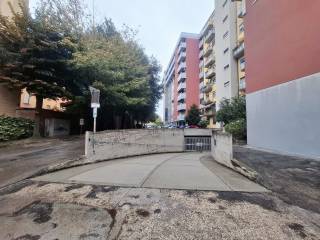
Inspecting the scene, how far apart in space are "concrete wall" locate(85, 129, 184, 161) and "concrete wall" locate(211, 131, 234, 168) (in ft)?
14.0

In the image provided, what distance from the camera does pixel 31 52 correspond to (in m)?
15.4

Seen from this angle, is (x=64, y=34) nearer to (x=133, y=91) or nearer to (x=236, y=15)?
(x=133, y=91)

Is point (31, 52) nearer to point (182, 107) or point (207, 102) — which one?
point (207, 102)

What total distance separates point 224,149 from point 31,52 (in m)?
14.2

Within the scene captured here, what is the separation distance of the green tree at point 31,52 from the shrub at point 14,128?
232cm

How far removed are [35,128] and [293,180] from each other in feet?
55.0

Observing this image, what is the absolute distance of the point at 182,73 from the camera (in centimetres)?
5681

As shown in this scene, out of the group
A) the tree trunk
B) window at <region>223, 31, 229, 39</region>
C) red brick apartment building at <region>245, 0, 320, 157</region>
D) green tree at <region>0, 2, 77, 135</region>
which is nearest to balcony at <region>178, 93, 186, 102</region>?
window at <region>223, 31, 229, 39</region>

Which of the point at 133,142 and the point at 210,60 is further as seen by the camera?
the point at 210,60

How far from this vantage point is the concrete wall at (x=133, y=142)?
10.1 meters

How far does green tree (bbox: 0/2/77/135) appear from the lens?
15.1 metres

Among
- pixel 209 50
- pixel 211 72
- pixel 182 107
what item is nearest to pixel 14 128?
pixel 211 72

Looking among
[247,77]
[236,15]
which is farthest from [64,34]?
[236,15]

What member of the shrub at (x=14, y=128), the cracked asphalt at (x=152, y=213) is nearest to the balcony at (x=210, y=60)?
the shrub at (x=14, y=128)
